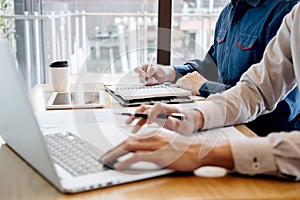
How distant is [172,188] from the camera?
73 cm

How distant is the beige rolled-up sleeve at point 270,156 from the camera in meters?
0.78

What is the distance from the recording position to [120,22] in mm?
2586

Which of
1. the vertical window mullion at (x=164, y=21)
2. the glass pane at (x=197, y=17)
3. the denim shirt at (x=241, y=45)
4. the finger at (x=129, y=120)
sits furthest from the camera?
the glass pane at (x=197, y=17)

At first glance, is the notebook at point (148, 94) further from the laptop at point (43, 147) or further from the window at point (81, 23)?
the window at point (81, 23)

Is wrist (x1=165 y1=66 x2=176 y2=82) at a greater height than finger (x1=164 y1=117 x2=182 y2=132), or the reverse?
wrist (x1=165 y1=66 x2=176 y2=82)

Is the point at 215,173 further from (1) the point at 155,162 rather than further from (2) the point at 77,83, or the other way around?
(2) the point at 77,83

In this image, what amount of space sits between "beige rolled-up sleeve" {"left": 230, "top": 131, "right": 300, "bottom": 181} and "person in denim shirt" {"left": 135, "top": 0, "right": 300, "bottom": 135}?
0.60 meters

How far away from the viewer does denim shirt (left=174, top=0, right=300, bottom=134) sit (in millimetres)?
1464

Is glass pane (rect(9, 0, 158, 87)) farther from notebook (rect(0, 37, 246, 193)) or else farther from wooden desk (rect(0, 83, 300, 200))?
wooden desk (rect(0, 83, 300, 200))

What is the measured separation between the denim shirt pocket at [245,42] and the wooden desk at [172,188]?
0.87 metres

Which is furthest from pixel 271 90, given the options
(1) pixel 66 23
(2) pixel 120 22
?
(1) pixel 66 23

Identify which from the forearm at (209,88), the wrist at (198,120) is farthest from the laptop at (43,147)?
the forearm at (209,88)

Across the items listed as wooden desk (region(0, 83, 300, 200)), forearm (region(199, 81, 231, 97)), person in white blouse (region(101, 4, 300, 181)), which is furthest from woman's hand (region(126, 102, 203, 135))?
forearm (region(199, 81, 231, 97))

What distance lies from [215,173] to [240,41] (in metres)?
0.95
